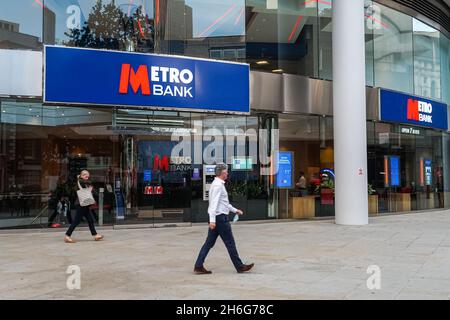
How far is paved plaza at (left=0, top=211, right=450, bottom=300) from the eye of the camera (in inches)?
257

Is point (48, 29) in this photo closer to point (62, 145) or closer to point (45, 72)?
point (45, 72)

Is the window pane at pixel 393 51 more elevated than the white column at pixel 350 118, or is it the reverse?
the window pane at pixel 393 51

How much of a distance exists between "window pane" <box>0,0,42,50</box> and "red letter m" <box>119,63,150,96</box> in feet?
7.75

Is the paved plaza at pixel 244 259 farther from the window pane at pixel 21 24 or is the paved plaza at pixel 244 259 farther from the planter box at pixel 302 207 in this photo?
the window pane at pixel 21 24

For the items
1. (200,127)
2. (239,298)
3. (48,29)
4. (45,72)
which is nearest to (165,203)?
(200,127)

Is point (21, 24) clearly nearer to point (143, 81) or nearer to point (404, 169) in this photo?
point (143, 81)

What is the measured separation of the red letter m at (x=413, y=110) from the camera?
1967cm

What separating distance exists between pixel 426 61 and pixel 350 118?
8.85 meters

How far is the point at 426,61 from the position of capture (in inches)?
842

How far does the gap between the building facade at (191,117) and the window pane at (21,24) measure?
27 millimetres

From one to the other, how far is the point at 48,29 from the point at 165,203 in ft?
19.6

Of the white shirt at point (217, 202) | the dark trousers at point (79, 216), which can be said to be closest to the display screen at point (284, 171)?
the dark trousers at point (79, 216)

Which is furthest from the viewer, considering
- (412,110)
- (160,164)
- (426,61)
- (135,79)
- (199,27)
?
(426,61)

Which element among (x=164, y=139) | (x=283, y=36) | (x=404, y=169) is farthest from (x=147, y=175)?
(x=404, y=169)
